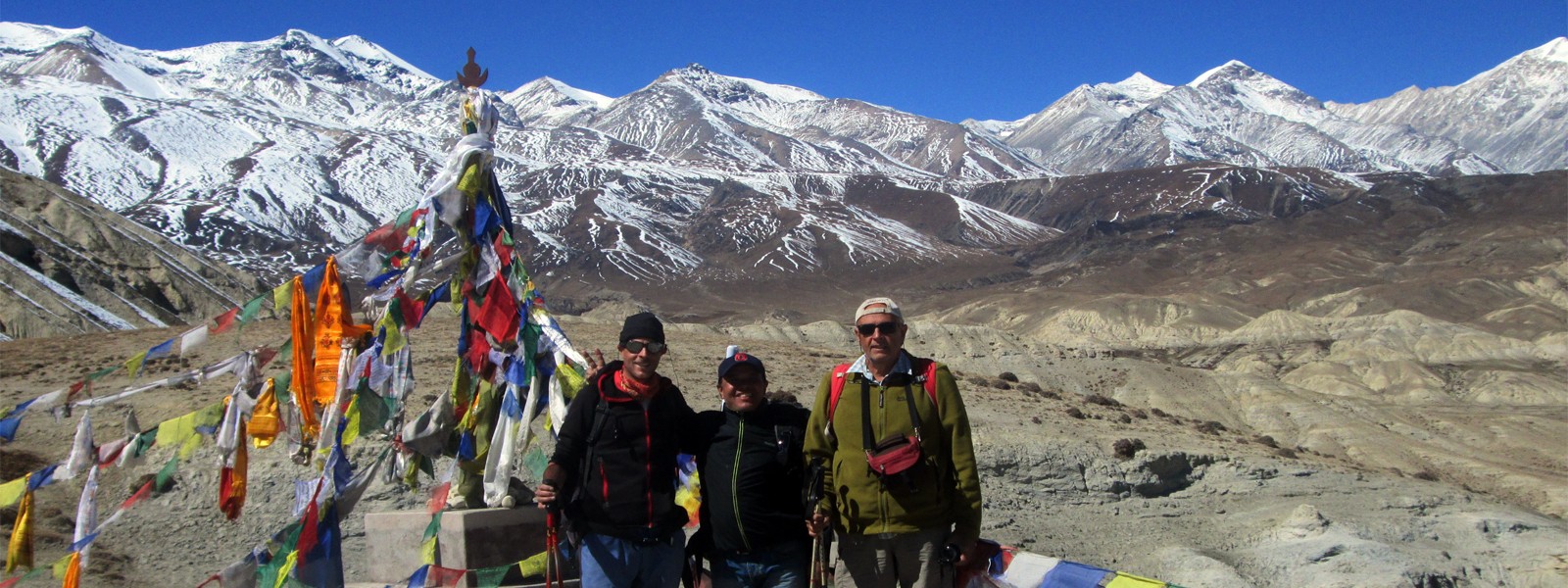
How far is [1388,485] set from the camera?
21109 millimetres

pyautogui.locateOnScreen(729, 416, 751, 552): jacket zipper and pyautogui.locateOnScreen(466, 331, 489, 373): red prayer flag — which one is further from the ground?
pyautogui.locateOnScreen(466, 331, 489, 373): red prayer flag

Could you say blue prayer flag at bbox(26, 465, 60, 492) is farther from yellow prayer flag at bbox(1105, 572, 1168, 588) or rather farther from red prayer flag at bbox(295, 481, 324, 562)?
yellow prayer flag at bbox(1105, 572, 1168, 588)

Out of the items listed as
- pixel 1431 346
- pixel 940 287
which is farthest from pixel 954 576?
pixel 940 287

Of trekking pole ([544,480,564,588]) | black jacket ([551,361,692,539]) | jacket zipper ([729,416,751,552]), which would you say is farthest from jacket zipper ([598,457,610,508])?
jacket zipper ([729,416,751,552])

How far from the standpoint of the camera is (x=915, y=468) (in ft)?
14.2

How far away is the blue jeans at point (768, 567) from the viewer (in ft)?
14.9

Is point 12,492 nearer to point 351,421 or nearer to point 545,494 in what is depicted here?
point 351,421

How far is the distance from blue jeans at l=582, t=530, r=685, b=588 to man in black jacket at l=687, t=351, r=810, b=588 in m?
0.21

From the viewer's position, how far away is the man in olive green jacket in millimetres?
4324

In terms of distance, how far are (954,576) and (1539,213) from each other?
422 ft

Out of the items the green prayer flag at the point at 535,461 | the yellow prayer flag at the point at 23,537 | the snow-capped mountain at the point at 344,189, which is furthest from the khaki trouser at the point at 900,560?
the snow-capped mountain at the point at 344,189

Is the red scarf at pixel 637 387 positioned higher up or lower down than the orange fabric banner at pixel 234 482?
higher up

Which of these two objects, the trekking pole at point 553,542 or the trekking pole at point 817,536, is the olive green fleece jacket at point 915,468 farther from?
the trekking pole at point 553,542

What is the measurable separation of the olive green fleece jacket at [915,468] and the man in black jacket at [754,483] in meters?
0.15
